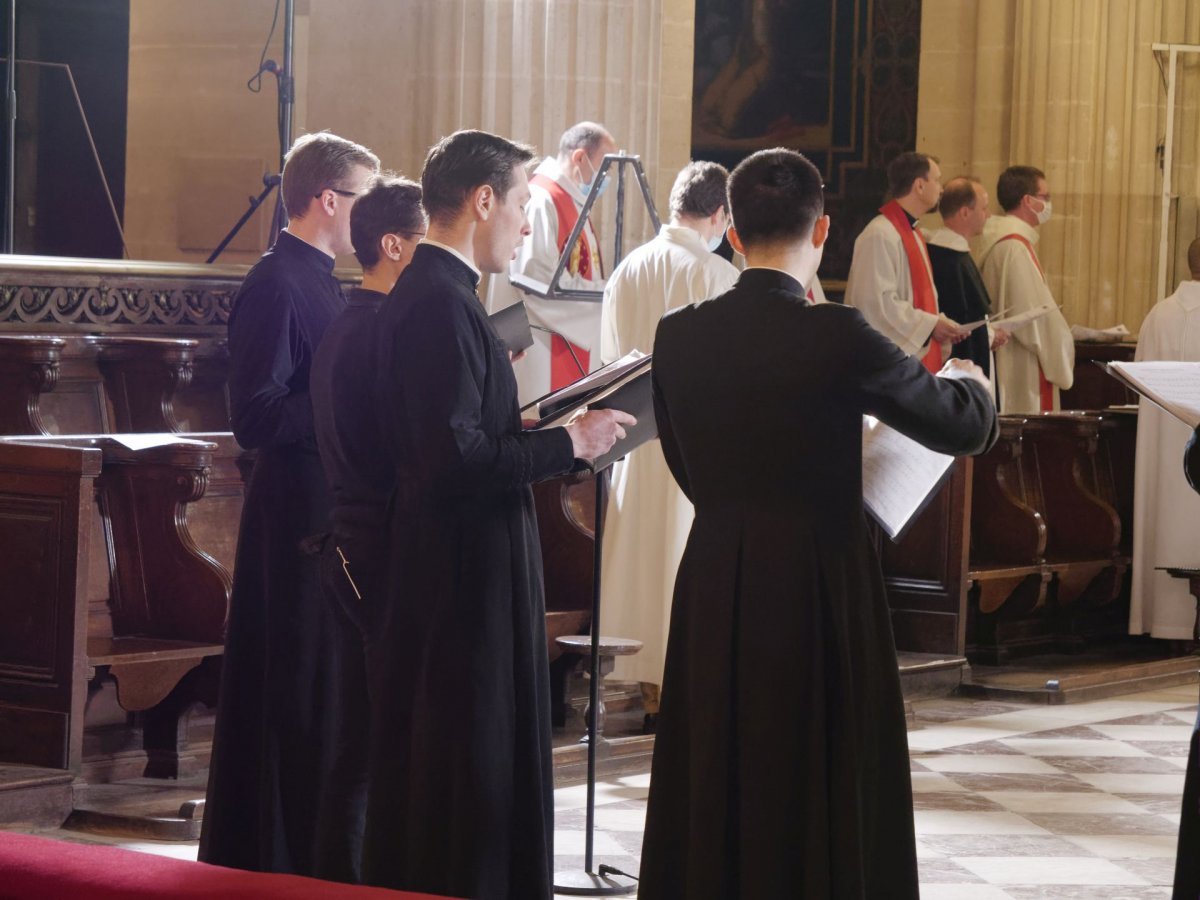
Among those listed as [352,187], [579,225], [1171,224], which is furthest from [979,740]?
[1171,224]

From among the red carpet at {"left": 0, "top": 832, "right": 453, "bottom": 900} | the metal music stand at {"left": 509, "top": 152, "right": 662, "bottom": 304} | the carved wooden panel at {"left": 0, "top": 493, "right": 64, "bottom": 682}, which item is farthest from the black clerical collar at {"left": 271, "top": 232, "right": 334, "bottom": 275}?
the metal music stand at {"left": 509, "top": 152, "right": 662, "bottom": 304}

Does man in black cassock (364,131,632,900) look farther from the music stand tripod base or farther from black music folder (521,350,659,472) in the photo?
the music stand tripod base

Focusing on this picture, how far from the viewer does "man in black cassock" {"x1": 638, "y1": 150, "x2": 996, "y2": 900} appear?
10.6 ft

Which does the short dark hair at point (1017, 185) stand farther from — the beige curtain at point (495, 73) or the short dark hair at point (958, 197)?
the beige curtain at point (495, 73)

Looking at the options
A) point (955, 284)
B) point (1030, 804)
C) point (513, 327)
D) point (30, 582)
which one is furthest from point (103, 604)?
point (955, 284)

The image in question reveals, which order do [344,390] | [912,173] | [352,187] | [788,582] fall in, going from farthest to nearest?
[912,173]
[352,187]
[344,390]
[788,582]

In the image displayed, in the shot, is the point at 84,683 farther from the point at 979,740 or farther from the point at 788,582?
the point at 979,740

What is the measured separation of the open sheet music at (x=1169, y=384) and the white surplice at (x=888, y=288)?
5.26 m

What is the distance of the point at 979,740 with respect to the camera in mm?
6602

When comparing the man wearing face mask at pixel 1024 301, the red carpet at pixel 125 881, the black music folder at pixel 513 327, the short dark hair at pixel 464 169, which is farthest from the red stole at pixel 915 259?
the red carpet at pixel 125 881

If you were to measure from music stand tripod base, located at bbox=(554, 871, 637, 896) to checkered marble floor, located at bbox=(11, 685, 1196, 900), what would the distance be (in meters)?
0.16

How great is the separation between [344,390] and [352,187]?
649 millimetres

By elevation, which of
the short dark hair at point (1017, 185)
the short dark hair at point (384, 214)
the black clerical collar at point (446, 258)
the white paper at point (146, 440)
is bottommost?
the white paper at point (146, 440)

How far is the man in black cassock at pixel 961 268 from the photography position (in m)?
9.44
